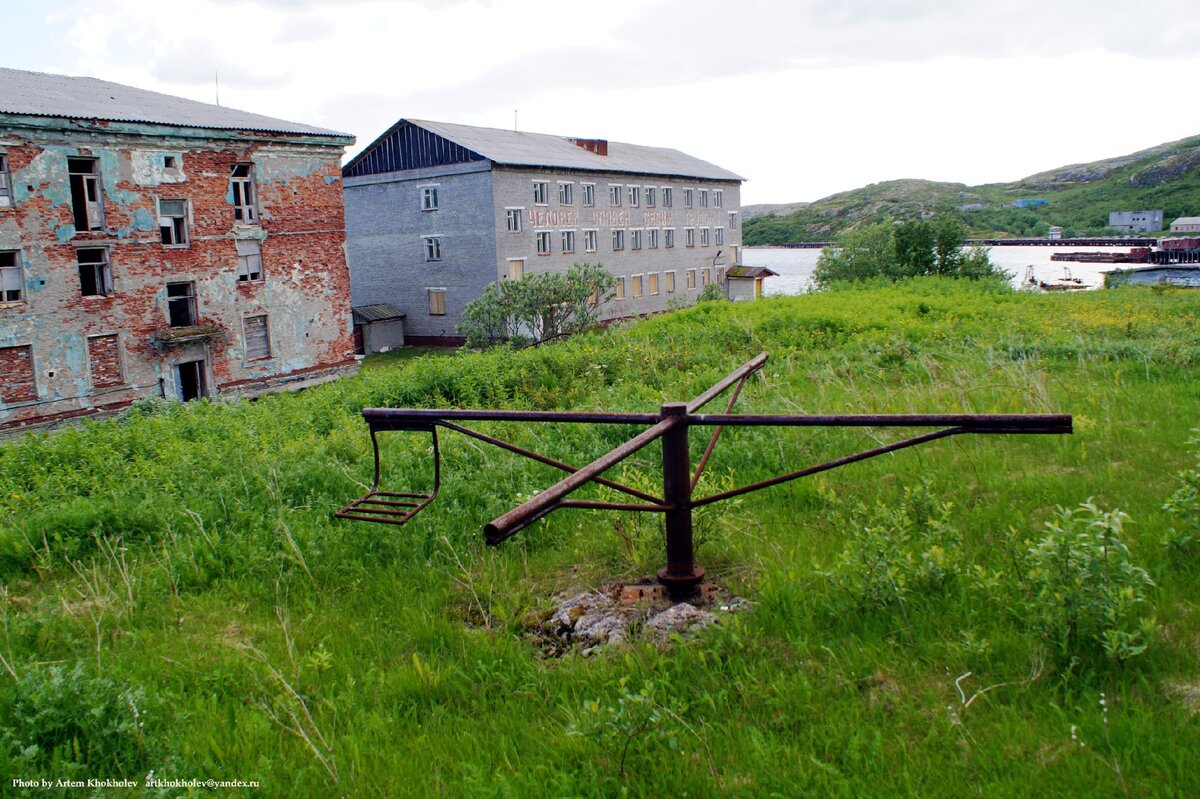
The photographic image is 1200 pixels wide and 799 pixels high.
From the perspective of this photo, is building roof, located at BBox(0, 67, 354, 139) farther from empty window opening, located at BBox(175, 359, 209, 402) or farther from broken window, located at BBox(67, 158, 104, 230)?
empty window opening, located at BBox(175, 359, 209, 402)

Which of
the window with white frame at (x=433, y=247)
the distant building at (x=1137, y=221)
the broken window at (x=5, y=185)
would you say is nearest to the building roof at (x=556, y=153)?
the window with white frame at (x=433, y=247)

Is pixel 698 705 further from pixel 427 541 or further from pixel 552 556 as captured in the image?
pixel 427 541

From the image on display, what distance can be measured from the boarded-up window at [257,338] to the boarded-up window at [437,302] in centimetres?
1154

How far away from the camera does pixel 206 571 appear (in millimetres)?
5117

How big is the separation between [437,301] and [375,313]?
2.97m

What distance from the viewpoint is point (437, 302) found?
4000cm

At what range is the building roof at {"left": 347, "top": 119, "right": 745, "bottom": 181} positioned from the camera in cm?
3878

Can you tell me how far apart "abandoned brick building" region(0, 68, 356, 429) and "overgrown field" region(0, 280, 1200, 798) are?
18892mm

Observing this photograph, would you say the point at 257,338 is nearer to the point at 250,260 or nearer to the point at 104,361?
the point at 250,260

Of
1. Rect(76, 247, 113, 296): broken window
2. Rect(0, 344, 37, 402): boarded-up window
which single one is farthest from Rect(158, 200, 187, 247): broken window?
Rect(0, 344, 37, 402): boarded-up window

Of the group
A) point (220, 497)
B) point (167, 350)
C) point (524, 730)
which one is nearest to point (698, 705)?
point (524, 730)

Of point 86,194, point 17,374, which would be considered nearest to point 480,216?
point 86,194

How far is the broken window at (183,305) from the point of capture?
26922mm

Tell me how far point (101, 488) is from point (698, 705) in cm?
633
